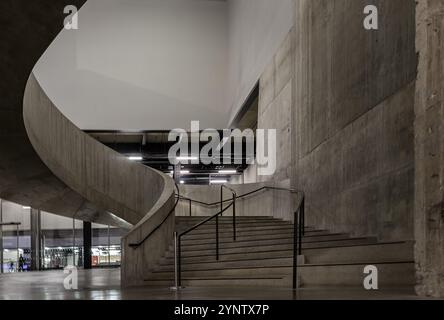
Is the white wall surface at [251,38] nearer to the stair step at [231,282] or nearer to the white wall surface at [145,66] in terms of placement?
the white wall surface at [145,66]

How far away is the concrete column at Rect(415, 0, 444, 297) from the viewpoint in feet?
14.6

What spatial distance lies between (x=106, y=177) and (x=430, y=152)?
1158 centimetres

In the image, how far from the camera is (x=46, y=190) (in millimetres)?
15242

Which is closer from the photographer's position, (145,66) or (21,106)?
(21,106)

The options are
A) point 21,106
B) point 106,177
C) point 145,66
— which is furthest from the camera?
point 145,66

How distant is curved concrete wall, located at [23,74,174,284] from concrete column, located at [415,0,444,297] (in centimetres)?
536

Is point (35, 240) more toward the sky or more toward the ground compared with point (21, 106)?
more toward the ground

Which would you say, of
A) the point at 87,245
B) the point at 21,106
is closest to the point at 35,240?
the point at 87,245

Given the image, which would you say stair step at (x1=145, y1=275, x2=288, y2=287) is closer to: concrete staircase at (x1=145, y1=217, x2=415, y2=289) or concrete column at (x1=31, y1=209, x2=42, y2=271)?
concrete staircase at (x1=145, y1=217, x2=415, y2=289)

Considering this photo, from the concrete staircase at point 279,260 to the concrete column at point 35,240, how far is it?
58.2ft

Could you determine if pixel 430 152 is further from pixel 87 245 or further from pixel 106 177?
pixel 87 245

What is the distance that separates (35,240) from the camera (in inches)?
1035

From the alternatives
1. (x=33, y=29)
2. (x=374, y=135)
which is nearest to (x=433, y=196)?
(x=374, y=135)
